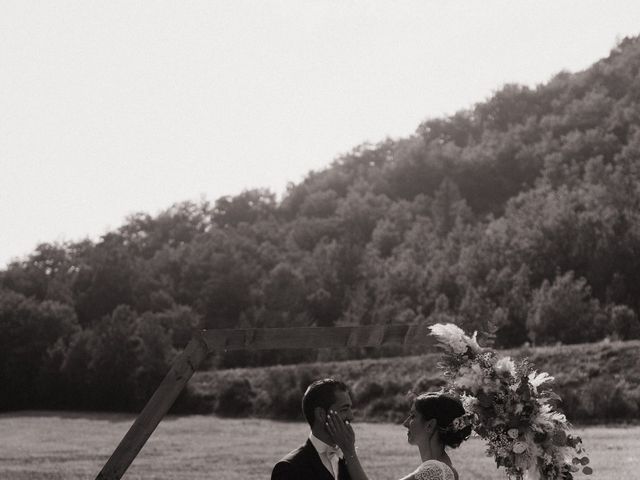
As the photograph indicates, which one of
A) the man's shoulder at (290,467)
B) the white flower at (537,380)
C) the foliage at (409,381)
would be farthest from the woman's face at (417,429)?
the foliage at (409,381)

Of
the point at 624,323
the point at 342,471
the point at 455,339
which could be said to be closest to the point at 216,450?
the point at 455,339

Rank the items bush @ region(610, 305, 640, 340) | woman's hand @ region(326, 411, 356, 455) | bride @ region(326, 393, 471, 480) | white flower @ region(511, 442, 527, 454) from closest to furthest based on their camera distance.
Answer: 1. woman's hand @ region(326, 411, 356, 455)
2. bride @ region(326, 393, 471, 480)
3. white flower @ region(511, 442, 527, 454)
4. bush @ region(610, 305, 640, 340)

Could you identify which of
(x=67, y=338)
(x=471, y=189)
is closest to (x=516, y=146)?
(x=471, y=189)

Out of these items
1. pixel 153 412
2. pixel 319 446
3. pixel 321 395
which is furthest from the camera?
pixel 153 412

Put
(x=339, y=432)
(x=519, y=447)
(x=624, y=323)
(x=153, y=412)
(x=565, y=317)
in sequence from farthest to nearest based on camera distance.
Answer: (x=565, y=317) → (x=624, y=323) → (x=519, y=447) → (x=153, y=412) → (x=339, y=432)

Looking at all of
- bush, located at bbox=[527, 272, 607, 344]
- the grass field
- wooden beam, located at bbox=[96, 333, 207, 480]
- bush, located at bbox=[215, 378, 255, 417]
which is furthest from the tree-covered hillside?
wooden beam, located at bbox=[96, 333, 207, 480]

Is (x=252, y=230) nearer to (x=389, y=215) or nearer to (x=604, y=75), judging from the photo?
(x=389, y=215)

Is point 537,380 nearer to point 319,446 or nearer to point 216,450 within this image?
point 319,446

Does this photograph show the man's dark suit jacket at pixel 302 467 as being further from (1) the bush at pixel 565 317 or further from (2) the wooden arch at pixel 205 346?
(1) the bush at pixel 565 317

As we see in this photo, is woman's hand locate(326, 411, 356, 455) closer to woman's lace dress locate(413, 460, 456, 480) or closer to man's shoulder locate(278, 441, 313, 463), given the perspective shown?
man's shoulder locate(278, 441, 313, 463)

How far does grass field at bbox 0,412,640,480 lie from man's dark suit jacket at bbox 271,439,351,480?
13332 mm

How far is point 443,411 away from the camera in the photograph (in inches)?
243

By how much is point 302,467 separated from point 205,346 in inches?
55.5

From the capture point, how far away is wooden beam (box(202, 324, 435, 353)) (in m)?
7.04
